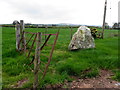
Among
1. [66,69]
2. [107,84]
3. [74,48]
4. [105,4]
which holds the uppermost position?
[105,4]

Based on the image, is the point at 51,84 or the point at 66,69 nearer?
the point at 51,84

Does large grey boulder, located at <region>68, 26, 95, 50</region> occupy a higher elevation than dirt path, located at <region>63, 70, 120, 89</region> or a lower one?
higher

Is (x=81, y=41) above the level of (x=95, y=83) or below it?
above

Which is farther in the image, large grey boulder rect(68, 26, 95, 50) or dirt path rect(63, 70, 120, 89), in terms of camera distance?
large grey boulder rect(68, 26, 95, 50)

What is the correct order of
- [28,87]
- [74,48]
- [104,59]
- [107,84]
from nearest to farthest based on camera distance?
[28,87], [107,84], [104,59], [74,48]

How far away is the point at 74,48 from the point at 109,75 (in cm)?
311

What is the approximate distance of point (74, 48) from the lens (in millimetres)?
8055

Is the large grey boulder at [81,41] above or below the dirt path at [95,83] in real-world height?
above

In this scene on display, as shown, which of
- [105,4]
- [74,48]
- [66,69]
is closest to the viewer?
[66,69]

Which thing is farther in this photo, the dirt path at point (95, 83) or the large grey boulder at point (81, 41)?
the large grey boulder at point (81, 41)

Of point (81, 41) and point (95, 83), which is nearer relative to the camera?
point (95, 83)

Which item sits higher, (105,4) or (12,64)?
(105,4)

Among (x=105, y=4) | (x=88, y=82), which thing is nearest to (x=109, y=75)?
(x=88, y=82)

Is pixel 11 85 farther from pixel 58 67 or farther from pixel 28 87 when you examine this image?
pixel 58 67
